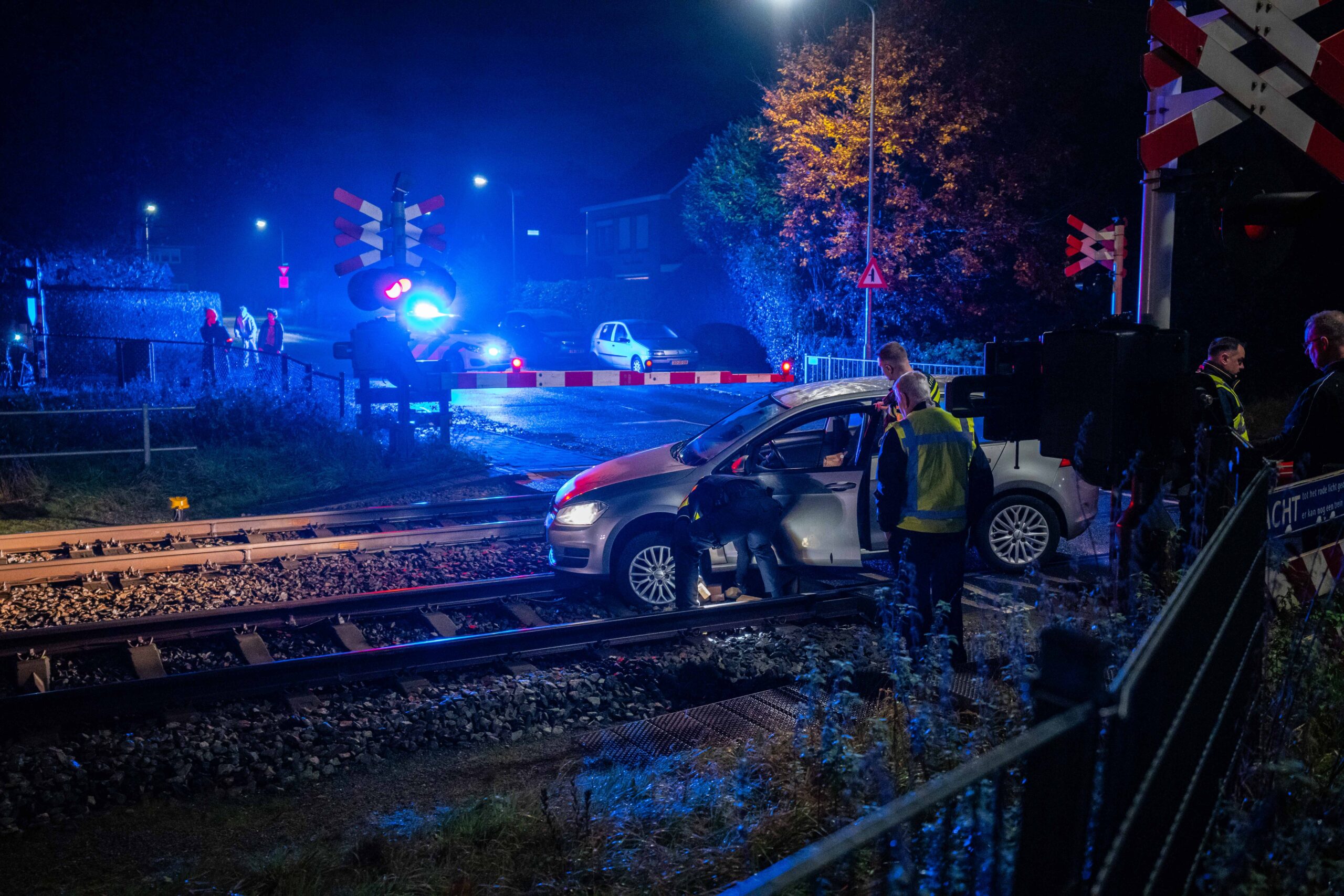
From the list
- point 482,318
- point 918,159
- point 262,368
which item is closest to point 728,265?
point 918,159

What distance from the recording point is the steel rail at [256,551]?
896cm

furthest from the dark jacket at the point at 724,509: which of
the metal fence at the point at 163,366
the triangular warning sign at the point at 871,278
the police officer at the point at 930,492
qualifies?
the triangular warning sign at the point at 871,278

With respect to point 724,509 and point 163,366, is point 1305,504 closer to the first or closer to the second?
point 724,509

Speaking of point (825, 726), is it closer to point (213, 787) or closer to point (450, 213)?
point (213, 787)

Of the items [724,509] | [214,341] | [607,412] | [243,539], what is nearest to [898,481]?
[724,509]

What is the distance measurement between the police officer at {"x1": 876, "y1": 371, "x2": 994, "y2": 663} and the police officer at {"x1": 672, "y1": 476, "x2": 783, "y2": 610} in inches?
49.7

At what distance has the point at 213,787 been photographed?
5180mm

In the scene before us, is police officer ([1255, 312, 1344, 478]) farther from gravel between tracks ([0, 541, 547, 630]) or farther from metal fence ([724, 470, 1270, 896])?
gravel between tracks ([0, 541, 547, 630])

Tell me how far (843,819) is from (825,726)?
0.69 metres

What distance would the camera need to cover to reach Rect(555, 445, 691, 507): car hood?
827cm

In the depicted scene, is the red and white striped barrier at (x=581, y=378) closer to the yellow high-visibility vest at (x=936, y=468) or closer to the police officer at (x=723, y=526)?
the police officer at (x=723, y=526)

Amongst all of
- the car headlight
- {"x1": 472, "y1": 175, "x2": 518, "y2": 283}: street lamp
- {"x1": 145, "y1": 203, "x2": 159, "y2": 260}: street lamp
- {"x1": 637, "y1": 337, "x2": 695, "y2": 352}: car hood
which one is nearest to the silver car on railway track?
the car headlight

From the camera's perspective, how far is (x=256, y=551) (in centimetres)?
970

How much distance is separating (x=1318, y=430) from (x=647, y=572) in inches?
177
